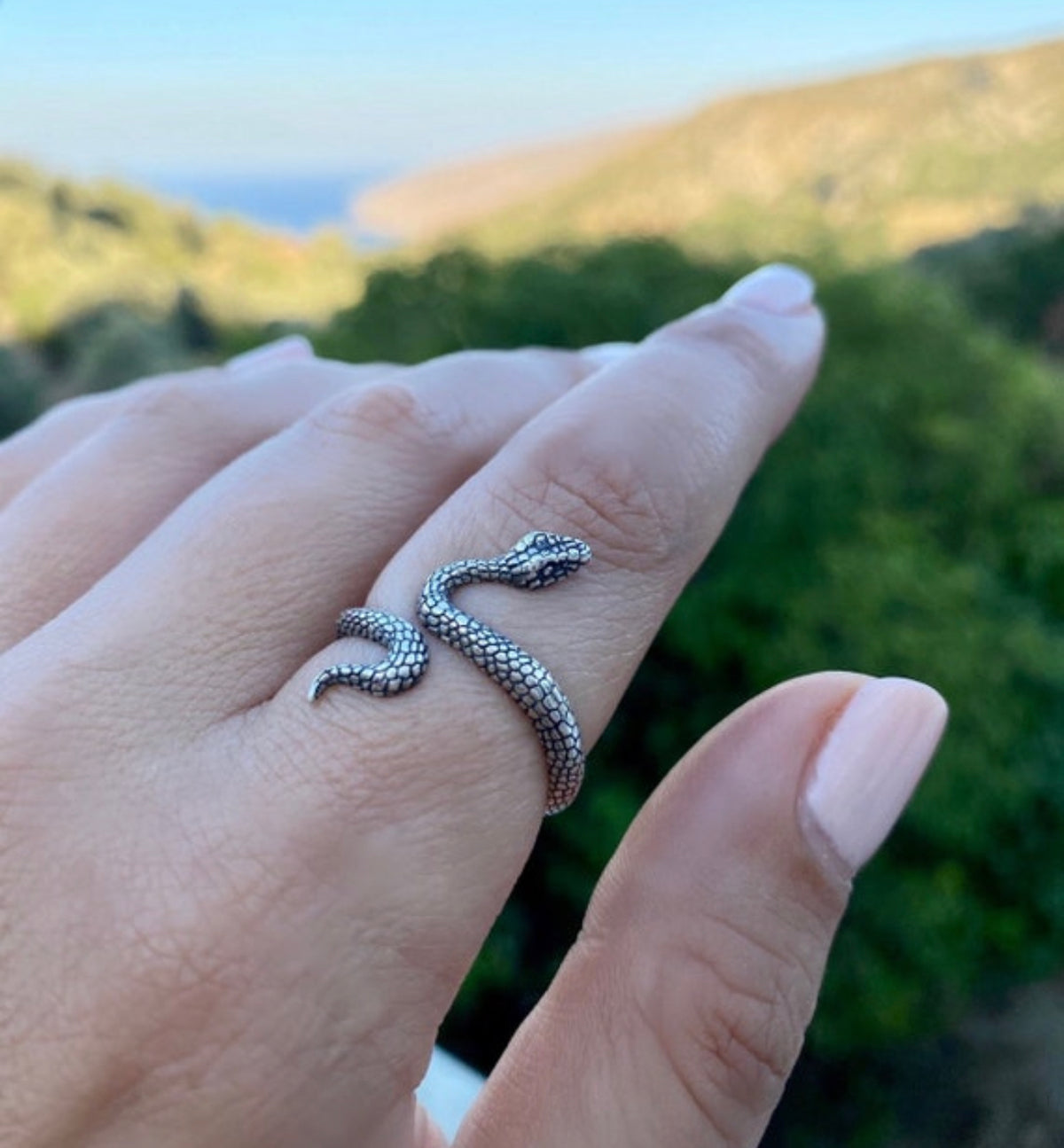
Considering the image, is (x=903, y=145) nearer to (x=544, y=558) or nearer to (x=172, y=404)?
(x=172, y=404)

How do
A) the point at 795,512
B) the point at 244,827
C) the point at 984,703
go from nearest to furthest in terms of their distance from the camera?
the point at 244,827 → the point at 984,703 → the point at 795,512

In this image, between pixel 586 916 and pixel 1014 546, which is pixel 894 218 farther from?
pixel 586 916

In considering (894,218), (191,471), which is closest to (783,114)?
(894,218)

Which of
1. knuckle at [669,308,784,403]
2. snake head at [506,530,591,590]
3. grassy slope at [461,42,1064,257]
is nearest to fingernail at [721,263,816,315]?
knuckle at [669,308,784,403]

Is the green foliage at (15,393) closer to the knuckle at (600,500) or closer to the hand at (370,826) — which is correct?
the hand at (370,826)

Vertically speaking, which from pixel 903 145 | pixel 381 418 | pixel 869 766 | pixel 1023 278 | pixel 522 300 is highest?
pixel 381 418

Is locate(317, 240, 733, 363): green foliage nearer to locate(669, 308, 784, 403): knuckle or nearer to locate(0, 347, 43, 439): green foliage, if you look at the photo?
locate(669, 308, 784, 403): knuckle

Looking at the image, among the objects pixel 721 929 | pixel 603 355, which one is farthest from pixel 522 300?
pixel 721 929
